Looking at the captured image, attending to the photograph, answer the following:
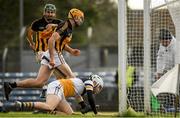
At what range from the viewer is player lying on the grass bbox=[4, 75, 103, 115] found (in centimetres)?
1265

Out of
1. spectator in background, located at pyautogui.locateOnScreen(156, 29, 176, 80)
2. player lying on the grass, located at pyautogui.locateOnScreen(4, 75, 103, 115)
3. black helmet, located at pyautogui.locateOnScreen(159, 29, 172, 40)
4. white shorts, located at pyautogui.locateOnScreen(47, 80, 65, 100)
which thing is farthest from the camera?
black helmet, located at pyautogui.locateOnScreen(159, 29, 172, 40)

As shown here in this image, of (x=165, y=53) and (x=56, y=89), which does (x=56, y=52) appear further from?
(x=165, y=53)

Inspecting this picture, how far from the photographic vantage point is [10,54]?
1226 inches

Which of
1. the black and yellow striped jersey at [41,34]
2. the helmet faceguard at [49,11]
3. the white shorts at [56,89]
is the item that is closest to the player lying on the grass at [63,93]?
the white shorts at [56,89]

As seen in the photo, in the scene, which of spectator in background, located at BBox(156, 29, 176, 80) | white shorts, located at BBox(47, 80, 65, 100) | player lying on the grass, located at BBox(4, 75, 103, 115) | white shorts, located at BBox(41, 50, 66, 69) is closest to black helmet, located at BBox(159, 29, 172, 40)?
spectator in background, located at BBox(156, 29, 176, 80)

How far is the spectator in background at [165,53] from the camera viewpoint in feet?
56.0

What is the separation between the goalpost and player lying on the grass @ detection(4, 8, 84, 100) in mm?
1064

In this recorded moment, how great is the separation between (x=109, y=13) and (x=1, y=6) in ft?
88.7

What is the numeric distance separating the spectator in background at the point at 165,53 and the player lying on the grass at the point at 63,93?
3.32 meters

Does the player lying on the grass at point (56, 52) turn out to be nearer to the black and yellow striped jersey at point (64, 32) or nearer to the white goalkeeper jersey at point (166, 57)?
the black and yellow striped jersey at point (64, 32)

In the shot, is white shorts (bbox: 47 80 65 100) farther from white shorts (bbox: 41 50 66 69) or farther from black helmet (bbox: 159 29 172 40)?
black helmet (bbox: 159 29 172 40)

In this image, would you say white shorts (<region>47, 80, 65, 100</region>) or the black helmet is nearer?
white shorts (<region>47, 80, 65, 100</region>)

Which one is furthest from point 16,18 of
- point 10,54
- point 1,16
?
point 10,54

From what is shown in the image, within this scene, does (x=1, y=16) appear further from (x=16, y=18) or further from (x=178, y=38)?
(x=178, y=38)
